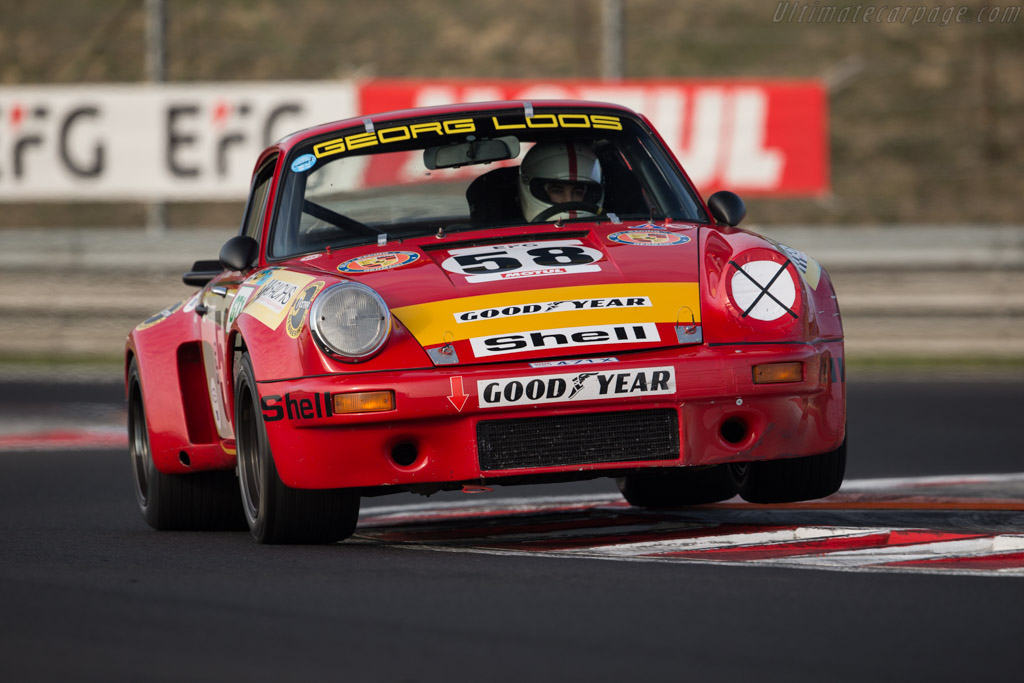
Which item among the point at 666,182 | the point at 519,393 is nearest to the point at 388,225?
the point at 666,182

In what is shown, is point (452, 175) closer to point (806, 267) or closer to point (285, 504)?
point (806, 267)

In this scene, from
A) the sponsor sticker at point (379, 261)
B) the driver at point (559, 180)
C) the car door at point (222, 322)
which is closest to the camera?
the sponsor sticker at point (379, 261)

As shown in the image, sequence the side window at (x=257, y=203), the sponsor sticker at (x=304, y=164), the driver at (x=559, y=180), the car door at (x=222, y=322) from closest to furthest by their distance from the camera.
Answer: the car door at (x=222, y=322)
the driver at (x=559, y=180)
the sponsor sticker at (x=304, y=164)
the side window at (x=257, y=203)

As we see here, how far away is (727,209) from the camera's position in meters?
6.28

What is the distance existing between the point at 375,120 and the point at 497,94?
28.0 feet

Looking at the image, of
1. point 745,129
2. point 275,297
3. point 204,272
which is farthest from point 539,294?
point 745,129

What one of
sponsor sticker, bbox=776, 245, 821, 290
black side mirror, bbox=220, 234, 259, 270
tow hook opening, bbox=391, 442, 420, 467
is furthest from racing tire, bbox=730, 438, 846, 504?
black side mirror, bbox=220, 234, 259, 270

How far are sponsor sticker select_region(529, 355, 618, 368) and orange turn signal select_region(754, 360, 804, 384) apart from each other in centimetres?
43

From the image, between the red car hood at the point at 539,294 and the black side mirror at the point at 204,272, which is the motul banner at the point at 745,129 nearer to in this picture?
the black side mirror at the point at 204,272

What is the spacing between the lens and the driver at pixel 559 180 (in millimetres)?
6363

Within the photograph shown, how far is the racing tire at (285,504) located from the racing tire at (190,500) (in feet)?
3.41

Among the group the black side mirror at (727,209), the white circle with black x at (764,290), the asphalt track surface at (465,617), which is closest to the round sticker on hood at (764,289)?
the white circle with black x at (764,290)

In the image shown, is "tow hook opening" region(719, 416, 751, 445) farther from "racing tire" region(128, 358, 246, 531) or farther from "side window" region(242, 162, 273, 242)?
"racing tire" region(128, 358, 246, 531)

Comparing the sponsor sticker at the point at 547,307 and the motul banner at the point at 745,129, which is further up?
the motul banner at the point at 745,129
